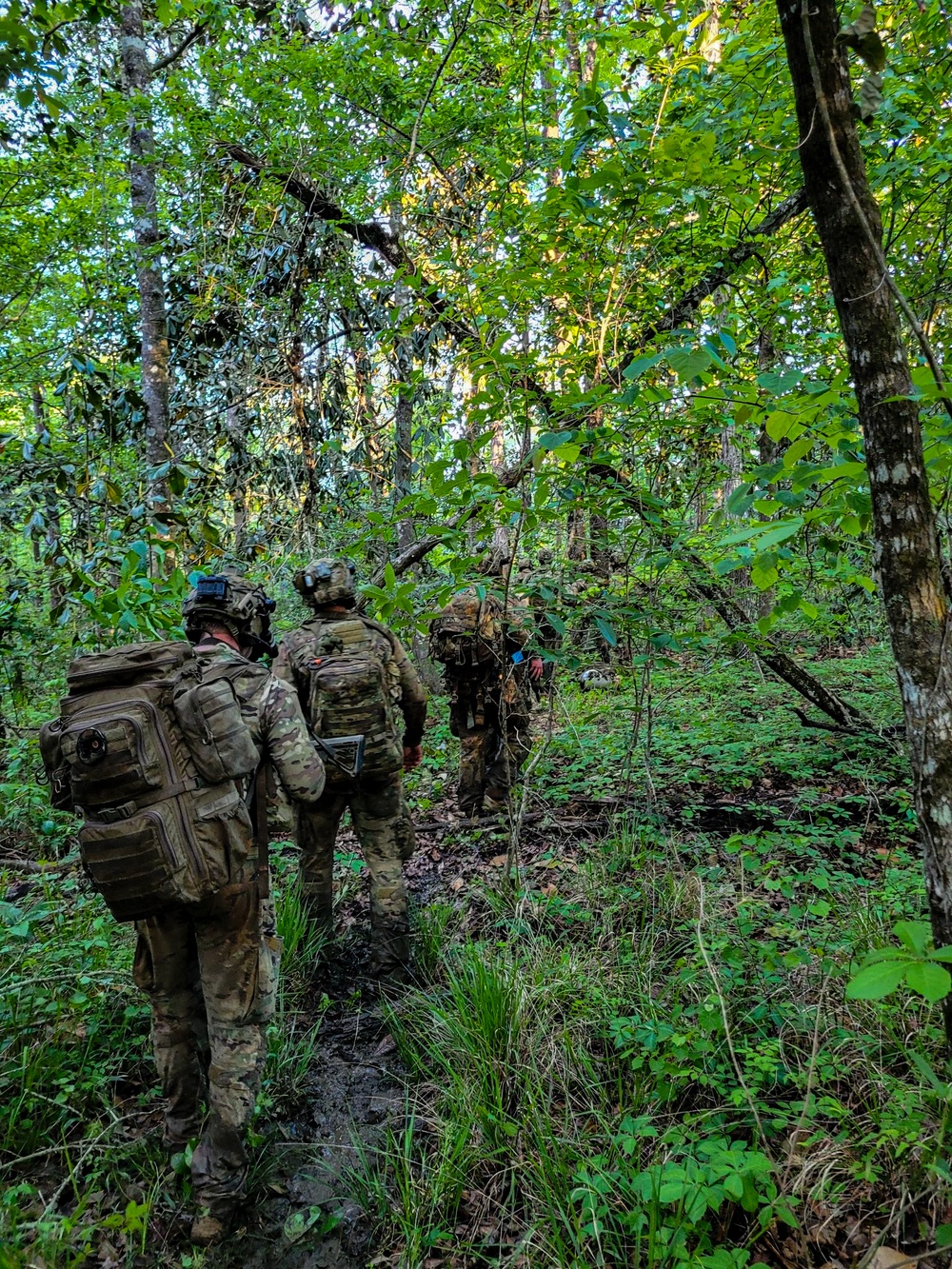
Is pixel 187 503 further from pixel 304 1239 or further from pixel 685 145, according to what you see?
pixel 304 1239

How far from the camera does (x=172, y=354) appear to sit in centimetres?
844

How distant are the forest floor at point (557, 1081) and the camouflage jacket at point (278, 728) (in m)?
1.25

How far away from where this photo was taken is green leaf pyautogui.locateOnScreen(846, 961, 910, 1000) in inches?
61.0

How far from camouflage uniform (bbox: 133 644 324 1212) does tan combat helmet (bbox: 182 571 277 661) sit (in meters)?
0.46

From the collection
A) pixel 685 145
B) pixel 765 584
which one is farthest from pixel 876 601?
pixel 765 584

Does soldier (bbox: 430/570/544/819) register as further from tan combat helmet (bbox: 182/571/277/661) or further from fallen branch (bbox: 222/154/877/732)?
tan combat helmet (bbox: 182/571/277/661)

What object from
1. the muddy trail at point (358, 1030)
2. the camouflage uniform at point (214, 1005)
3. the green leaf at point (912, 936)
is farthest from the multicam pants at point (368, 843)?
the green leaf at point (912, 936)

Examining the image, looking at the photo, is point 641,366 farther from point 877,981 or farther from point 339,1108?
point 339,1108

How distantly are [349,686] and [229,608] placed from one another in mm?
1177

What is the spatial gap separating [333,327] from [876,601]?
7.75 metres

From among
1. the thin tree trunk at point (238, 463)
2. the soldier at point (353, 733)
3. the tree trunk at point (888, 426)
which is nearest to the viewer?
the tree trunk at point (888, 426)

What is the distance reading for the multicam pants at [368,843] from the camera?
14.3 feet

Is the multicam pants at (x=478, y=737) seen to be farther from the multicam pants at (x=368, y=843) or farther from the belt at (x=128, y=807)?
the belt at (x=128, y=807)

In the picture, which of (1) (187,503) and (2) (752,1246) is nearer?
(2) (752,1246)
